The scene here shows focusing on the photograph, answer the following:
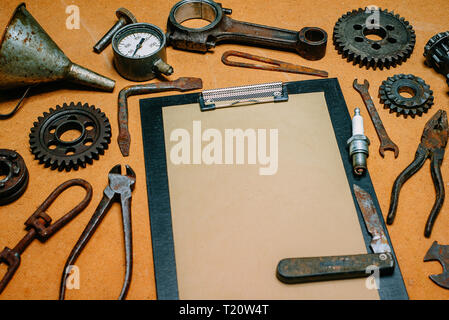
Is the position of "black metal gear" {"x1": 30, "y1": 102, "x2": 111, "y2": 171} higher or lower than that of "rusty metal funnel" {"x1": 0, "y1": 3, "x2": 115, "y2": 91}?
lower

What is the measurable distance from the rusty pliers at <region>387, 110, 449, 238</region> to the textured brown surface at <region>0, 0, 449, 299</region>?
0.13 feet

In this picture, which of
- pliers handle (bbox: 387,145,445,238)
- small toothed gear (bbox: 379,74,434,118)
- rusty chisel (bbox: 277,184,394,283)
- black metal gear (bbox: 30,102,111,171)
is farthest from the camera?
small toothed gear (bbox: 379,74,434,118)

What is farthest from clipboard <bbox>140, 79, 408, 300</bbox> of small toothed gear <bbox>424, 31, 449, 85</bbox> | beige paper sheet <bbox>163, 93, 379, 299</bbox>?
small toothed gear <bbox>424, 31, 449, 85</bbox>

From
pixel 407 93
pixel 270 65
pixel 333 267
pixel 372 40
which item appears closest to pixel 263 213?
pixel 333 267

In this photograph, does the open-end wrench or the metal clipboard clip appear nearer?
the open-end wrench

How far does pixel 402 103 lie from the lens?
85.7 inches

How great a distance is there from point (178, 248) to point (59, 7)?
1.84 meters

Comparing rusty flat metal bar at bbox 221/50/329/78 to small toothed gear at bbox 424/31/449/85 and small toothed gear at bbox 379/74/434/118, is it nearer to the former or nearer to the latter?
small toothed gear at bbox 379/74/434/118

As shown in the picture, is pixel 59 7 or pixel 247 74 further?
pixel 59 7

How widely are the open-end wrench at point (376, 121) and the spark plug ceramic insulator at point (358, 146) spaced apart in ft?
0.41

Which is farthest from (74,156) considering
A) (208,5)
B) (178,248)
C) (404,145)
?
(404,145)

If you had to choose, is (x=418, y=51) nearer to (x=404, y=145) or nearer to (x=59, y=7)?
(x=404, y=145)

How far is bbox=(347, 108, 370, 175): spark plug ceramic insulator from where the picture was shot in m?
1.94

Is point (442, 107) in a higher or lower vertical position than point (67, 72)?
lower
